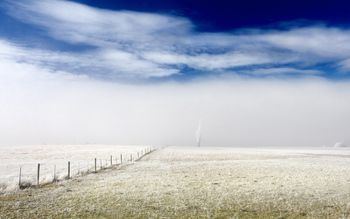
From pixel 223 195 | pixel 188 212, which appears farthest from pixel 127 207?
pixel 223 195

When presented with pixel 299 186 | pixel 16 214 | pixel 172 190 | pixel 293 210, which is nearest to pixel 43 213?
pixel 16 214

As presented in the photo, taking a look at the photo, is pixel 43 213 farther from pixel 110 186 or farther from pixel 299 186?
pixel 299 186

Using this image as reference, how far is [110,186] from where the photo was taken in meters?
27.5

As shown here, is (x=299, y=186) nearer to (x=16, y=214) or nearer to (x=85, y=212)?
(x=85, y=212)

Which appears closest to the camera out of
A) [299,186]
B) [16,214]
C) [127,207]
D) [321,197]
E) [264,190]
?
[16,214]

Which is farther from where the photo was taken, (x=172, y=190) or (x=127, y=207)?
(x=172, y=190)

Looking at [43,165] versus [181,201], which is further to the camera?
[43,165]

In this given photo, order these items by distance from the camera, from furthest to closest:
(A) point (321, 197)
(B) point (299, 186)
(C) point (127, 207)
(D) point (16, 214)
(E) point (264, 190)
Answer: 1. (B) point (299, 186)
2. (E) point (264, 190)
3. (A) point (321, 197)
4. (C) point (127, 207)
5. (D) point (16, 214)

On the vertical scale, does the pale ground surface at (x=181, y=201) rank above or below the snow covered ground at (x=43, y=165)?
below

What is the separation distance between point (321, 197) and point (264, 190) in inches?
159

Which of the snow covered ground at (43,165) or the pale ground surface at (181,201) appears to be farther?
the snow covered ground at (43,165)

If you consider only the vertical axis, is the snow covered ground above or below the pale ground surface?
above

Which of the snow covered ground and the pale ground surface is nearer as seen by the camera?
the pale ground surface

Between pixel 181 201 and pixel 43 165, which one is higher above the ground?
pixel 43 165
